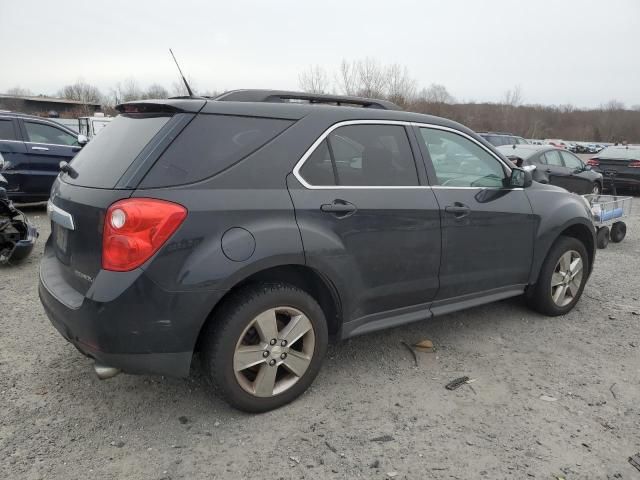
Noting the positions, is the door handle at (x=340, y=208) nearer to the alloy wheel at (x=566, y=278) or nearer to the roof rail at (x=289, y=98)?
the roof rail at (x=289, y=98)

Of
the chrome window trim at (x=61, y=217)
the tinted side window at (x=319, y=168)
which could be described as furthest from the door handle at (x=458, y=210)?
the chrome window trim at (x=61, y=217)

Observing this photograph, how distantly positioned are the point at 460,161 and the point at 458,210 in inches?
19.4

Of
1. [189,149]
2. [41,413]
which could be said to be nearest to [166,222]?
[189,149]

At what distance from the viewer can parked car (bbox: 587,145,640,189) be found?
1418 centimetres

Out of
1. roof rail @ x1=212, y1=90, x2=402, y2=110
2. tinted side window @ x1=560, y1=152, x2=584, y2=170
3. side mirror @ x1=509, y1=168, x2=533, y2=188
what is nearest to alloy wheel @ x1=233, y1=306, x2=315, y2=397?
roof rail @ x1=212, y1=90, x2=402, y2=110

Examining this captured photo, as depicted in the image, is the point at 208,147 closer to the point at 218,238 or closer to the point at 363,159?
the point at 218,238

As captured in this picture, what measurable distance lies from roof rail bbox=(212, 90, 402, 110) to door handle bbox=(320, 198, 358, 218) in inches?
29.0

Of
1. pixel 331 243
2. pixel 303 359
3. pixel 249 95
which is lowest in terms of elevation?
pixel 303 359

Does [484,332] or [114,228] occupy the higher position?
[114,228]

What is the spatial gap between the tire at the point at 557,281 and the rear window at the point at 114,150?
337 cm

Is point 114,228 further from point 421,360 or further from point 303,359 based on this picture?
point 421,360

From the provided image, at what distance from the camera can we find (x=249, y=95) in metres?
3.02

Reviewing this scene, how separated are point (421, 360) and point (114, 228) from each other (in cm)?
231

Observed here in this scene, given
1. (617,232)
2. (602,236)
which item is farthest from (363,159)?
(617,232)
